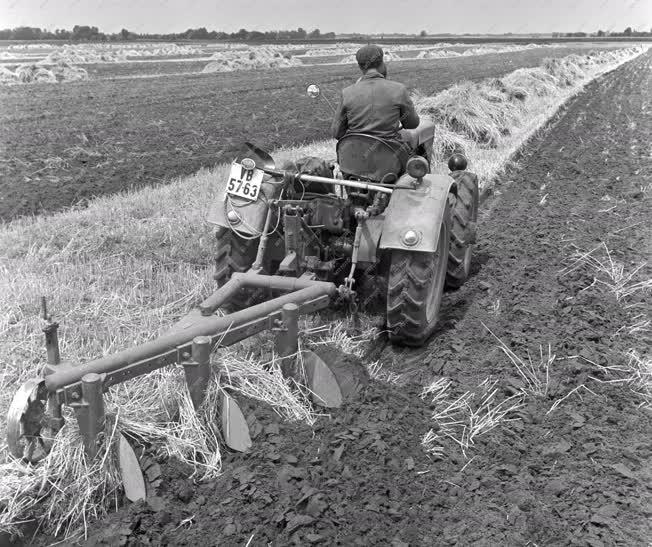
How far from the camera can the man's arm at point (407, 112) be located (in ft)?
14.9

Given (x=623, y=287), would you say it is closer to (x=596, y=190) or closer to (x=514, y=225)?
(x=514, y=225)

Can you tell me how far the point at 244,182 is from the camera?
4.46 meters

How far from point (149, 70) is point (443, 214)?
32.7 meters

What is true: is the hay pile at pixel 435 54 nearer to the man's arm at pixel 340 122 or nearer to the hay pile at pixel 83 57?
the hay pile at pixel 83 57

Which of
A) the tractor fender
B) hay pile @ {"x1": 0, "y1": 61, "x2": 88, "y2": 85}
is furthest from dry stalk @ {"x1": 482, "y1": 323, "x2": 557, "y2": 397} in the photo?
hay pile @ {"x1": 0, "y1": 61, "x2": 88, "y2": 85}

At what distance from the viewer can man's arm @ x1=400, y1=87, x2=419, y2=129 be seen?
4.55m

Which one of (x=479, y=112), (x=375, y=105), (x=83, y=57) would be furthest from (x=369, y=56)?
(x=83, y=57)

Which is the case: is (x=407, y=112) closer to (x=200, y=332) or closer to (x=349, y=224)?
(x=349, y=224)

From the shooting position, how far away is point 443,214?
173 inches

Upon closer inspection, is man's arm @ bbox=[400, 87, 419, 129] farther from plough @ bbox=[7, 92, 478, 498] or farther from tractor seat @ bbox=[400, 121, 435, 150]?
tractor seat @ bbox=[400, 121, 435, 150]

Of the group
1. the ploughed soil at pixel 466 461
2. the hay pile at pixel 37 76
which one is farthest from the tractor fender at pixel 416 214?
the hay pile at pixel 37 76

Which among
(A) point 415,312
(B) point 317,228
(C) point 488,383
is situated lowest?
(C) point 488,383

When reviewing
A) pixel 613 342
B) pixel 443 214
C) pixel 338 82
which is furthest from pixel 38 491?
pixel 338 82

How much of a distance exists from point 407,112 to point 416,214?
810mm
